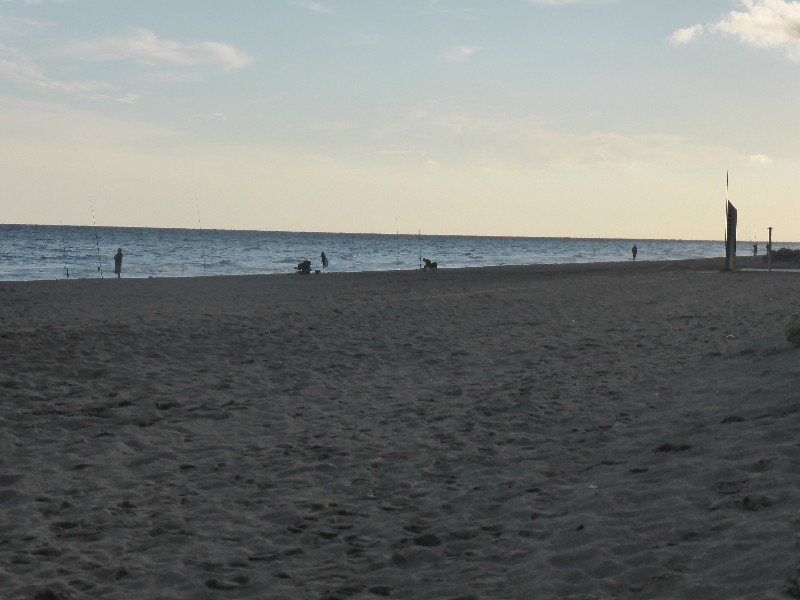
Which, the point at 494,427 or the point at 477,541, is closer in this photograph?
the point at 477,541

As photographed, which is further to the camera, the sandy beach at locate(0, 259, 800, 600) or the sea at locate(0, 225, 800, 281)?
the sea at locate(0, 225, 800, 281)

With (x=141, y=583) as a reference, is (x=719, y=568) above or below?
above

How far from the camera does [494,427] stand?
8047 mm

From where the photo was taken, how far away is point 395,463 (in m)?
6.92

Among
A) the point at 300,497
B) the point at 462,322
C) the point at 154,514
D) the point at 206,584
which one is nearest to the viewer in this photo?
the point at 206,584

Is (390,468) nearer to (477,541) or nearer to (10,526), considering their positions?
(477,541)

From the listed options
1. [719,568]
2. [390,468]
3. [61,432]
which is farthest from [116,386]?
[719,568]

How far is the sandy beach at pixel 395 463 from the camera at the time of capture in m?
4.44

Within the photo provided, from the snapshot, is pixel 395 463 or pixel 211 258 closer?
pixel 395 463

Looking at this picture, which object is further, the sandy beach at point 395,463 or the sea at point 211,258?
the sea at point 211,258

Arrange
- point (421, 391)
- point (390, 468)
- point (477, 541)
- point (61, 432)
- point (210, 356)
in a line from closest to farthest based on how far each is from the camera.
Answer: point (477, 541), point (390, 468), point (61, 432), point (421, 391), point (210, 356)

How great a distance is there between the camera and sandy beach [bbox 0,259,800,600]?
444cm

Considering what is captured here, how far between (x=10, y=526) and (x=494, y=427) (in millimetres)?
4922

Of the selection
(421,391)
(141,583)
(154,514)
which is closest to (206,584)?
(141,583)
